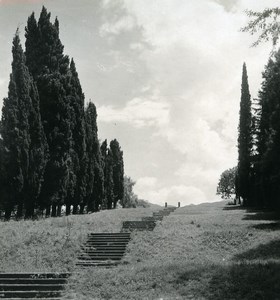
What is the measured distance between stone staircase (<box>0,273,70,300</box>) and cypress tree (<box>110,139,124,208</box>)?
50955 millimetres

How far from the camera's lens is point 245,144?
176ft

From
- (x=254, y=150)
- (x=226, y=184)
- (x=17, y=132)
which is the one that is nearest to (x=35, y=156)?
(x=17, y=132)

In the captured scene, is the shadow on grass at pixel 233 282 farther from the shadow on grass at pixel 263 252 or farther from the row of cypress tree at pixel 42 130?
the row of cypress tree at pixel 42 130

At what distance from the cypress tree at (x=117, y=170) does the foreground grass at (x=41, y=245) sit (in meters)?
40.2

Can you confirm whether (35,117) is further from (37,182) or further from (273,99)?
(273,99)

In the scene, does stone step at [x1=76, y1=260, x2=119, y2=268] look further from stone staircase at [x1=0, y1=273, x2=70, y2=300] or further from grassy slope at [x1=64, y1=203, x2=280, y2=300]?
stone staircase at [x1=0, y1=273, x2=70, y2=300]

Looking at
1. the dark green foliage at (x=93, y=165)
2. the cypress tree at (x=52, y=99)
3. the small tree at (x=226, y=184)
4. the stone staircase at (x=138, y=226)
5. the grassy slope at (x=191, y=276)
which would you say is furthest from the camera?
the small tree at (x=226, y=184)

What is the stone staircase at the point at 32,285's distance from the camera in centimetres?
1390

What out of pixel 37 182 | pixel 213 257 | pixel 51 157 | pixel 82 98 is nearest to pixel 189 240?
pixel 213 257

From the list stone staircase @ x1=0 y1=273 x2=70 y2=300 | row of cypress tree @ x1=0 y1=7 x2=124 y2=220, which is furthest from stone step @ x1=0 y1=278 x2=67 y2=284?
row of cypress tree @ x1=0 y1=7 x2=124 y2=220

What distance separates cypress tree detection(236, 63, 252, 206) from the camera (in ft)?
171

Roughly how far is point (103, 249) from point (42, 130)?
14.2 meters

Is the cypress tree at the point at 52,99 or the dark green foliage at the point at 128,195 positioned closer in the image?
the cypress tree at the point at 52,99

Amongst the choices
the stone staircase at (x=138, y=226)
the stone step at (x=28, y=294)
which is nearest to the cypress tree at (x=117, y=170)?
the stone staircase at (x=138, y=226)
